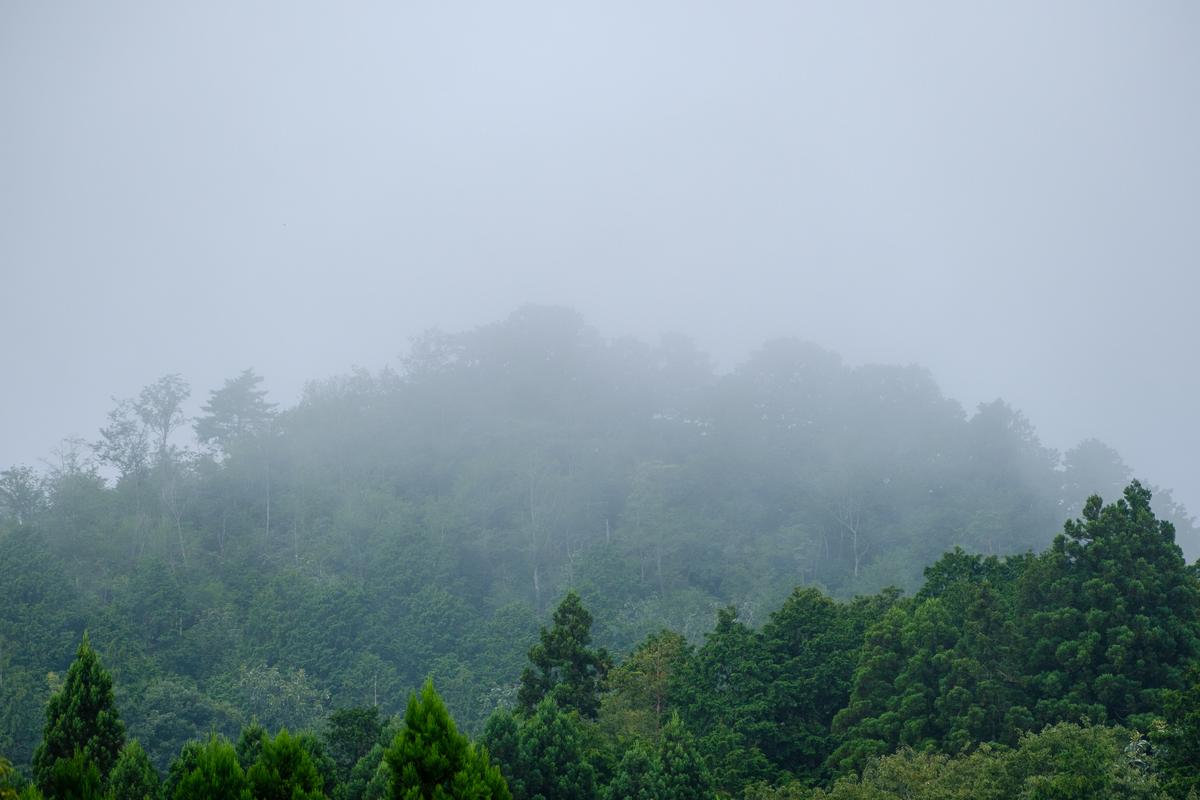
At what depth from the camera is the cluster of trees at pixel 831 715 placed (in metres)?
13.4

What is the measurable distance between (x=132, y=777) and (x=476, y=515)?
131ft

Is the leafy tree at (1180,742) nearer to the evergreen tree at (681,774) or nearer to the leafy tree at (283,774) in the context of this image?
the evergreen tree at (681,774)

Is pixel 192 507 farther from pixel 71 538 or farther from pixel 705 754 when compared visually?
pixel 705 754

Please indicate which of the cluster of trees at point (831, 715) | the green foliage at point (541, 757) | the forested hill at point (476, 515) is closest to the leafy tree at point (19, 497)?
the forested hill at point (476, 515)

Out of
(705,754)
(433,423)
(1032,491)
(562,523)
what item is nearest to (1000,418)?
(1032,491)

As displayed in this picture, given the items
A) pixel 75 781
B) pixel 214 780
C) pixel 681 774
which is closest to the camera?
pixel 214 780

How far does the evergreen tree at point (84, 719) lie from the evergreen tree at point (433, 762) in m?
8.30

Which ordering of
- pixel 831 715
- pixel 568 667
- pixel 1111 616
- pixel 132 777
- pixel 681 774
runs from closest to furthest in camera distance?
pixel 132 777
pixel 681 774
pixel 1111 616
pixel 568 667
pixel 831 715

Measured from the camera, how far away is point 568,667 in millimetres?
27031

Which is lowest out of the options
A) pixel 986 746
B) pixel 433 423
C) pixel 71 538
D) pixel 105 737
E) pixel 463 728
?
pixel 463 728

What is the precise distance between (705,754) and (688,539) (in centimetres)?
2964

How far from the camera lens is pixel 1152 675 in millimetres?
21375

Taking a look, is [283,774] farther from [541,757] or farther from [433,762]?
[541,757]

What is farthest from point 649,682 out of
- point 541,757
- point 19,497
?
point 19,497
